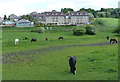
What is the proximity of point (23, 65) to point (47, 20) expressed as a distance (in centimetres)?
10347

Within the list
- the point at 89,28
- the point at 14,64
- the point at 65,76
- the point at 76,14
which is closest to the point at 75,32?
the point at 89,28

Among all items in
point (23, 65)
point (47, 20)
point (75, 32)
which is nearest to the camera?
point (23, 65)

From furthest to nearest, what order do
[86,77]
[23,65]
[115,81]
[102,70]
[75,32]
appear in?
[75,32] < [23,65] < [102,70] < [86,77] < [115,81]

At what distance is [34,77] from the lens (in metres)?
17.1

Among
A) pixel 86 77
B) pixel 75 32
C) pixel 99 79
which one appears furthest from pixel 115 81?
pixel 75 32

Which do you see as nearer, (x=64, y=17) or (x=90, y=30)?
(x=90, y=30)

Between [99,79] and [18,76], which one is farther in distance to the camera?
[18,76]

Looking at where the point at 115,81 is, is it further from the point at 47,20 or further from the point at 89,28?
the point at 47,20

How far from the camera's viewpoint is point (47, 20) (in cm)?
12525

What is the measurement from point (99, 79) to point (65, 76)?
257 cm

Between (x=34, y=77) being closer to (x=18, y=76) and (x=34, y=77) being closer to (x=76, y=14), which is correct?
(x=18, y=76)

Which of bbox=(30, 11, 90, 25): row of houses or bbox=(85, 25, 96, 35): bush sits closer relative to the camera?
bbox=(85, 25, 96, 35): bush

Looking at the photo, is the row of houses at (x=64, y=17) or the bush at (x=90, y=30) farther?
the row of houses at (x=64, y=17)

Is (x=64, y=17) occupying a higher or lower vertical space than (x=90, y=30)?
higher
